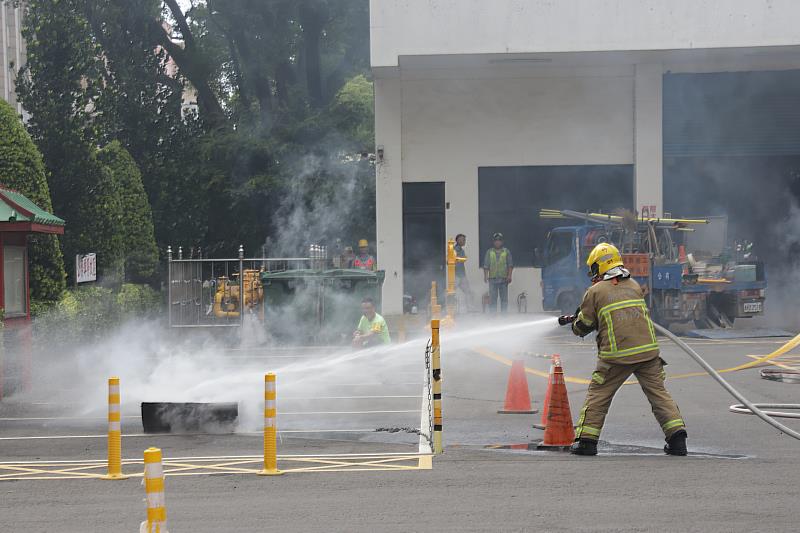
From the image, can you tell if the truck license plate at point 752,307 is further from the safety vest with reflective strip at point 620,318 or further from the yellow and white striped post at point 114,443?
the yellow and white striped post at point 114,443

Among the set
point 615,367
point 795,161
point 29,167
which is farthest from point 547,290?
point 615,367

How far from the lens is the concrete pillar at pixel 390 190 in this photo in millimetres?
26312

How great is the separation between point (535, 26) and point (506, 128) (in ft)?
9.15

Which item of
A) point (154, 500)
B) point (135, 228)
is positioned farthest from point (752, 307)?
point (154, 500)

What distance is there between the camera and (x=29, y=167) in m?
17.1

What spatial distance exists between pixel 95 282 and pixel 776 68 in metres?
16.2

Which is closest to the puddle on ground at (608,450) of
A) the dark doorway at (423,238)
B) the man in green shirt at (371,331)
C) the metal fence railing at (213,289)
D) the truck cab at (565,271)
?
the man in green shirt at (371,331)

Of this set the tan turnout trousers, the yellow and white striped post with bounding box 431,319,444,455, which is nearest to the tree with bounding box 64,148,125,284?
the yellow and white striped post with bounding box 431,319,444,455

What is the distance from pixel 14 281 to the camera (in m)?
15.5

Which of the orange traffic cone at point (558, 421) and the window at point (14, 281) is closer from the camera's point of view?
the orange traffic cone at point (558, 421)

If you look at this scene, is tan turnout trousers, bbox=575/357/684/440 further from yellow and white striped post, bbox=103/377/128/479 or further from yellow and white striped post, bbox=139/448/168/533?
yellow and white striped post, bbox=139/448/168/533

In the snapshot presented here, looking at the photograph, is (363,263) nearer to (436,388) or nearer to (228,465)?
(436,388)

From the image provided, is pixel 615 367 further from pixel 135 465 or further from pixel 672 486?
pixel 135 465

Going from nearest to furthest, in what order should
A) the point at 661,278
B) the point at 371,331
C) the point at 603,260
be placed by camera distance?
the point at 603,260 < the point at 371,331 < the point at 661,278
